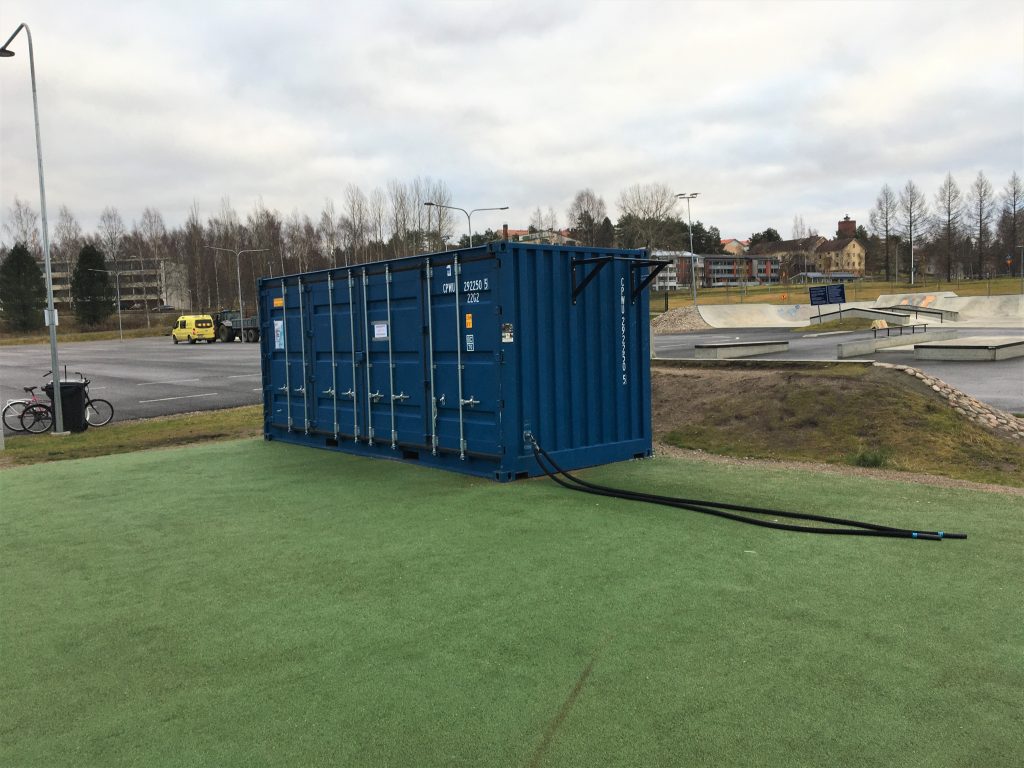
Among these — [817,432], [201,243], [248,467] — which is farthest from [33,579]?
[201,243]

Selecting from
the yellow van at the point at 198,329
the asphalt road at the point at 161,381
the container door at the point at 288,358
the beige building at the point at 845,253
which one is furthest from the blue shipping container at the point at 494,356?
the beige building at the point at 845,253

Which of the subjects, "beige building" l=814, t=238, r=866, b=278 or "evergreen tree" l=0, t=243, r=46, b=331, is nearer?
"evergreen tree" l=0, t=243, r=46, b=331

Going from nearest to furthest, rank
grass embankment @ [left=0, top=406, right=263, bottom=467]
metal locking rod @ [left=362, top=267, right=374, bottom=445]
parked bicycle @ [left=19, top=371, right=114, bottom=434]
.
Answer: metal locking rod @ [left=362, top=267, right=374, bottom=445], grass embankment @ [left=0, top=406, right=263, bottom=467], parked bicycle @ [left=19, top=371, right=114, bottom=434]

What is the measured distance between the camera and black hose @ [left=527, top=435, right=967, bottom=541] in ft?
20.5

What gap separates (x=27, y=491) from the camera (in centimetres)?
909

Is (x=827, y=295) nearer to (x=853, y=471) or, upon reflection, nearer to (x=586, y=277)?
(x=853, y=471)

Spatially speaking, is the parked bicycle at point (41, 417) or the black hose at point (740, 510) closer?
the black hose at point (740, 510)

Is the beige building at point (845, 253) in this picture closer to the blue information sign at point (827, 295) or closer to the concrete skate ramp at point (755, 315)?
the concrete skate ramp at point (755, 315)

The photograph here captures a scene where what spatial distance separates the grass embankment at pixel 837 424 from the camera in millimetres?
10914

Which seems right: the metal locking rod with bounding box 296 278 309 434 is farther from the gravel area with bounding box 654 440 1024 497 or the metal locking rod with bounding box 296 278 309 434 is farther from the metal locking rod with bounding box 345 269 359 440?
the gravel area with bounding box 654 440 1024 497

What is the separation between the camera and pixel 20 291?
8050 centimetres

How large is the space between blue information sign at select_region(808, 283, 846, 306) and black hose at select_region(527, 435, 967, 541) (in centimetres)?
2512

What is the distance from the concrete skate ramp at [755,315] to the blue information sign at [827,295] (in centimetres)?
1597

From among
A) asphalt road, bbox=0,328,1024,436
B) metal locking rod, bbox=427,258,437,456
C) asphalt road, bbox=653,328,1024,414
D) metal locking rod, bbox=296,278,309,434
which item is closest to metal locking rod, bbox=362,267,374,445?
metal locking rod, bbox=427,258,437,456
